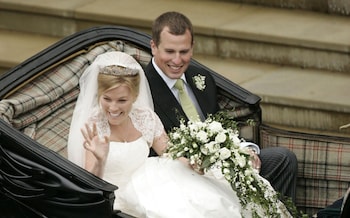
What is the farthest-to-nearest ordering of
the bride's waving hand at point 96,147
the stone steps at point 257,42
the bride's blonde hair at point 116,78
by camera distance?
the stone steps at point 257,42, the bride's blonde hair at point 116,78, the bride's waving hand at point 96,147

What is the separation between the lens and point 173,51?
6820mm

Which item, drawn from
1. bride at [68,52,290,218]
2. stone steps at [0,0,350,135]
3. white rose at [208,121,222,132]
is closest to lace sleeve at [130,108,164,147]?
bride at [68,52,290,218]

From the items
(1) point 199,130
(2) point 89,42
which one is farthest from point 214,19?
(1) point 199,130

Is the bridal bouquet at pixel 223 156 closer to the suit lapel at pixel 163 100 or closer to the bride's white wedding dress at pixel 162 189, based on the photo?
the bride's white wedding dress at pixel 162 189

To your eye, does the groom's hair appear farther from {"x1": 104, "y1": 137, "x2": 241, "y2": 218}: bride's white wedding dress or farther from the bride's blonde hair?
{"x1": 104, "y1": 137, "x2": 241, "y2": 218}: bride's white wedding dress

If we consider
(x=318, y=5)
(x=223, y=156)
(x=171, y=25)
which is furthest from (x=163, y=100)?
(x=318, y=5)

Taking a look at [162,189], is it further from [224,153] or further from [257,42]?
[257,42]

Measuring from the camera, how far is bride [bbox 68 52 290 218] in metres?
6.18

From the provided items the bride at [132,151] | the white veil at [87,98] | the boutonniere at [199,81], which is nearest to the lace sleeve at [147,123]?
the bride at [132,151]

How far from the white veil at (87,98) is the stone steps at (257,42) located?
1698mm

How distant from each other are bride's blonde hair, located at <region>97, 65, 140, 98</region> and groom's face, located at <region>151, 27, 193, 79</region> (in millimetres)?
275

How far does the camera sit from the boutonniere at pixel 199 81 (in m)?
6.93

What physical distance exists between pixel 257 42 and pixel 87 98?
7.18 feet

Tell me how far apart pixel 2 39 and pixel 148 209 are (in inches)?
133
